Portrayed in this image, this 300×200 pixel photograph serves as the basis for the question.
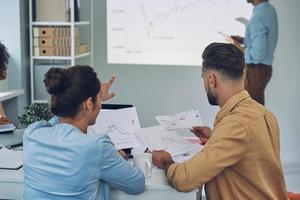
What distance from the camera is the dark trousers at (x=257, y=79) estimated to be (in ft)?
13.9

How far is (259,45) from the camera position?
165 inches

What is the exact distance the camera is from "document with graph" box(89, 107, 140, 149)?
81.0 inches

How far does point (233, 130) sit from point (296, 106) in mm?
3126

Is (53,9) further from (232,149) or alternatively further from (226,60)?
(232,149)

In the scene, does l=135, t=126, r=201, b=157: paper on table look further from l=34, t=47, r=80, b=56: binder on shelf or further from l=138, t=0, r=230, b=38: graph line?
l=138, t=0, r=230, b=38: graph line

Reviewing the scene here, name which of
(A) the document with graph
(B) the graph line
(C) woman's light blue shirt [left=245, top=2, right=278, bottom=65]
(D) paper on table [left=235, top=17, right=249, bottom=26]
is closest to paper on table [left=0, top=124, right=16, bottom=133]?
(A) the document with graph

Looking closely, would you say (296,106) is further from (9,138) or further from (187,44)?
(9,138)

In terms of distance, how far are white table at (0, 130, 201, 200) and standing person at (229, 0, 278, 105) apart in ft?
8.37

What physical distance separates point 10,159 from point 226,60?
960 mm

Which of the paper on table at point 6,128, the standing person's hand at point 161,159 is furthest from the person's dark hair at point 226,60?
the paper on table at point 6,128

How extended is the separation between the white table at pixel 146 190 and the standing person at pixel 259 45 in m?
2.55

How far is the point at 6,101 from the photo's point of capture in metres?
4.12

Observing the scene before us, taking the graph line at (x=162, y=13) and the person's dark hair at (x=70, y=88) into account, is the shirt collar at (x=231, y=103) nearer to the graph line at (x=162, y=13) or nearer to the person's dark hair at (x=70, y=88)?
the person's dark hair at (x=70, y=88)

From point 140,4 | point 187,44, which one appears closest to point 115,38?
point 140,4
